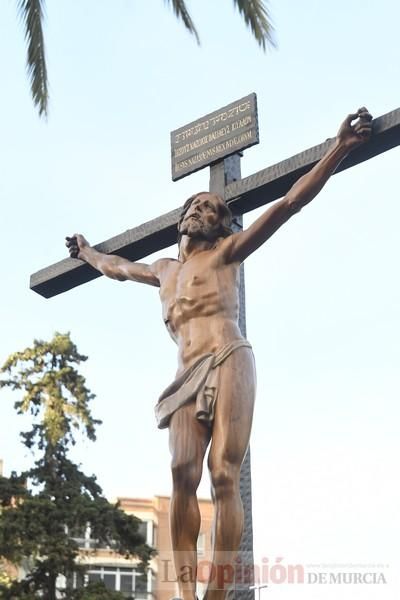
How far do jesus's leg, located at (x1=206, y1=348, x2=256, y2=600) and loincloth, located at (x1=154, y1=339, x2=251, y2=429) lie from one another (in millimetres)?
43

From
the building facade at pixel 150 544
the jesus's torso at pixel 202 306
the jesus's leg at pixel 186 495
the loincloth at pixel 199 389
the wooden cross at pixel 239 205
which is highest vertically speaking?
the building facade at pixel 150 544

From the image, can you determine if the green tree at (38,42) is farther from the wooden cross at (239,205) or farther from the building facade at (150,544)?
the building facade at (150,544)

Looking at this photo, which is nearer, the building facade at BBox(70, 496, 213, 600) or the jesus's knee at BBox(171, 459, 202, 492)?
the jesus's knee at BBox(171, 459, 202, 492)

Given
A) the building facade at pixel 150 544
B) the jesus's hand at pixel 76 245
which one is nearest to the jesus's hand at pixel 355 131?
the jesus's hand at pixel 76 245

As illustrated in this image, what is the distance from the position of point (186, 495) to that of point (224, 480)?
10.1 inches

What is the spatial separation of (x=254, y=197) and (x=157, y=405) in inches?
72.9

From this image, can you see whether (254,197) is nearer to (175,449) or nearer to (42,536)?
(175,449)

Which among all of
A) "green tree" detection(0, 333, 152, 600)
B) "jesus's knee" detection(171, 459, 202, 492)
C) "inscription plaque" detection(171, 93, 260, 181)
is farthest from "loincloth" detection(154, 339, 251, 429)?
"green tree" detection(0, 333, 152, 600)

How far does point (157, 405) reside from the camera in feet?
18.7

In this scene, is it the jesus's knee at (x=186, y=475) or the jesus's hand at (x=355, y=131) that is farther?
the jesus's hand at (x=355, y=131)

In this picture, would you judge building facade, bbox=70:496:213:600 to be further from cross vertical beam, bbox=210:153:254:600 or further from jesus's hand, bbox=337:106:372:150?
jesus's hand, bbox=337:106:372:150

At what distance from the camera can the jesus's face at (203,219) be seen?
20.3 feet

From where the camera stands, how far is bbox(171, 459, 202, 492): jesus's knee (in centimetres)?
537

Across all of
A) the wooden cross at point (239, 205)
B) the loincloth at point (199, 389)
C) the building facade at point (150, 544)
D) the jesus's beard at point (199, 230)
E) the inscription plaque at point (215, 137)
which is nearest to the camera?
the loincloth at point (199, 389)
